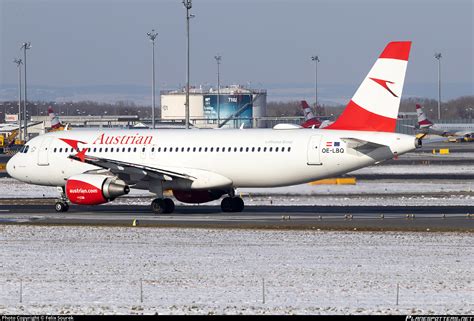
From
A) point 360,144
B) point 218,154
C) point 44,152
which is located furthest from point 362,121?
point 44,152

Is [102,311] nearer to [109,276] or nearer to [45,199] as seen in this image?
[109,276]

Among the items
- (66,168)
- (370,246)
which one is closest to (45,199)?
(66,168)

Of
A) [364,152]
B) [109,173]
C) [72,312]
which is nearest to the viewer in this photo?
[72,312]

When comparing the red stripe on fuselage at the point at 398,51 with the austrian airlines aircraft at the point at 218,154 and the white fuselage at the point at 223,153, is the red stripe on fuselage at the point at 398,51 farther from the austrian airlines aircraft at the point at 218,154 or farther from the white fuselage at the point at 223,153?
the white fuselage at the point at 223,153

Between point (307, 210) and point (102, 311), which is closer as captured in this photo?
point (102, 311)

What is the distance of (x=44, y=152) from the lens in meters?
47.4

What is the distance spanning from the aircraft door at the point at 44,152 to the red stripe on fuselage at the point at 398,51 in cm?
1640

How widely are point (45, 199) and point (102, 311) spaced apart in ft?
109

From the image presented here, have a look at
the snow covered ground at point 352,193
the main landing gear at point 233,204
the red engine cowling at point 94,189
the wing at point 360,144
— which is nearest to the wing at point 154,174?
the red engine cowling at point 94,189

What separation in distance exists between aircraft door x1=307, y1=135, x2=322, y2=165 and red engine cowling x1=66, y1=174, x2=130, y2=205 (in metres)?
→ 7.83

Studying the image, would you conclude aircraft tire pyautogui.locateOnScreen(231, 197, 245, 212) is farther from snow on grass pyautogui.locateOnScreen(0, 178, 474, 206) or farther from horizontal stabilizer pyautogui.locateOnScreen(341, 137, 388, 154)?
horizontal stabilizer pyautogui.locateOnScreen(341, 137, 388, 154)

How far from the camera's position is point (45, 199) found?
53.2 metres

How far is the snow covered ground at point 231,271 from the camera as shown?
70.7 ft

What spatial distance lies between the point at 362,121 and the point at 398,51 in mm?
3213
